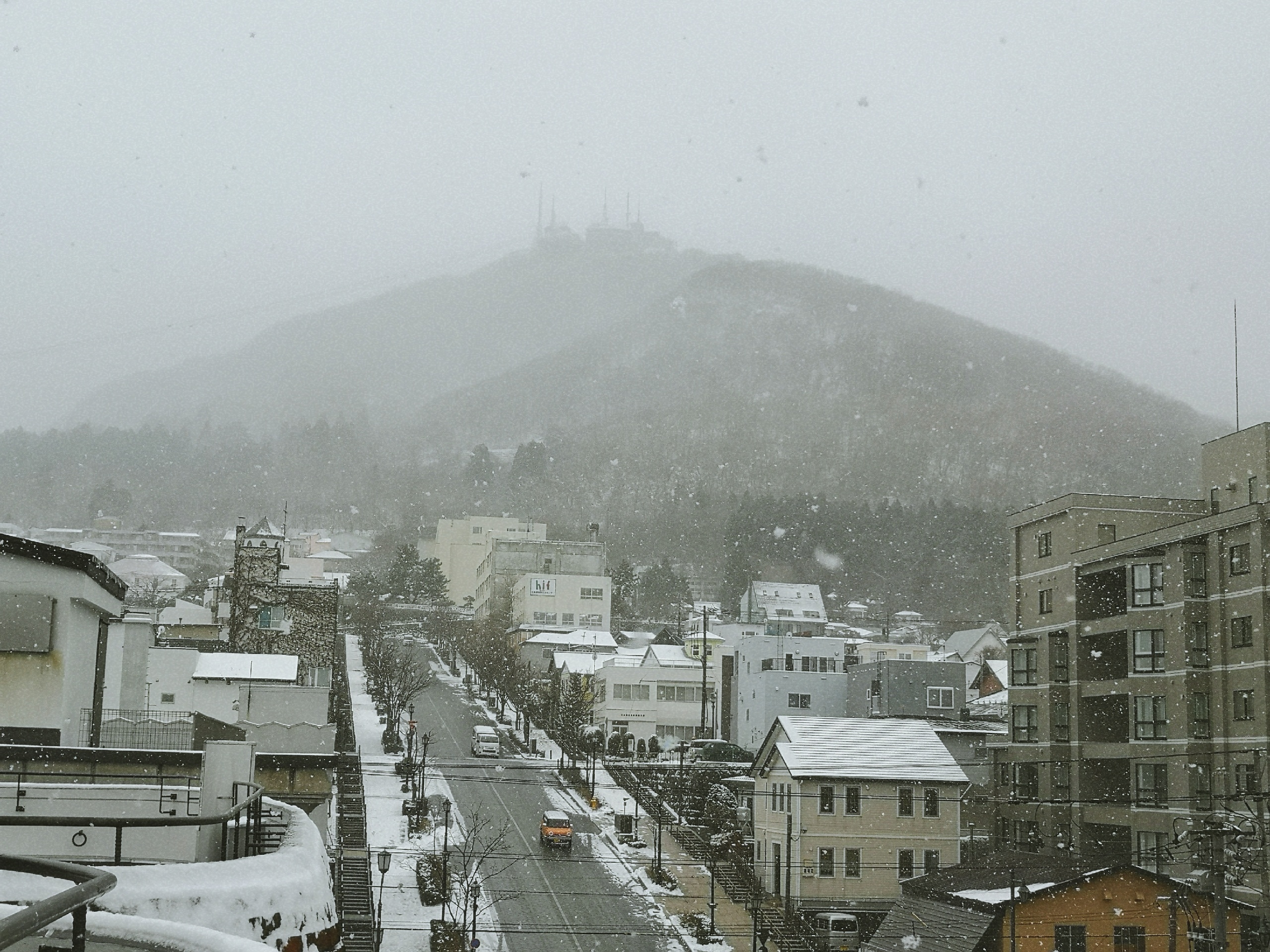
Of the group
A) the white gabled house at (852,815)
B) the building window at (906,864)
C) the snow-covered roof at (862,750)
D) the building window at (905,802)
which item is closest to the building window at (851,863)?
the white gabled house at (852,815)

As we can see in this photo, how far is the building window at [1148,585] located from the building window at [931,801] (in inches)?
349

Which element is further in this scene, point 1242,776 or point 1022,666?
point 1022,666

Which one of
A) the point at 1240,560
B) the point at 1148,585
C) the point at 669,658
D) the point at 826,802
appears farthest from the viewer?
the point at 669,658

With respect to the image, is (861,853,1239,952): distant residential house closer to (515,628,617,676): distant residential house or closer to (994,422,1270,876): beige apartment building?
(994,422,1270,876): beige apartment building

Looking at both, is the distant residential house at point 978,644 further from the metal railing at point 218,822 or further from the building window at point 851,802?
the metal railing at point 218,822

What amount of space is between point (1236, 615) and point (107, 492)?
578 ft

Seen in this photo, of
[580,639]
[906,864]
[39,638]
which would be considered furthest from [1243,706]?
[580,639]

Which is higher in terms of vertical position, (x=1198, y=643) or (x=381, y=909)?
(x=1198, y=643)

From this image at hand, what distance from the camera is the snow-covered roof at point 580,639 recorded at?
77.4 meters

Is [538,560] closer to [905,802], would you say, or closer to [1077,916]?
[905,802]

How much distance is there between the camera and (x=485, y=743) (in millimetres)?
56188

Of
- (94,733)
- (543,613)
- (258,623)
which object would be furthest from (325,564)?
(94,733)

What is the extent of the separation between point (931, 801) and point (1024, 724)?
26.1 ft

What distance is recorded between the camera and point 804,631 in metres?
80.0
